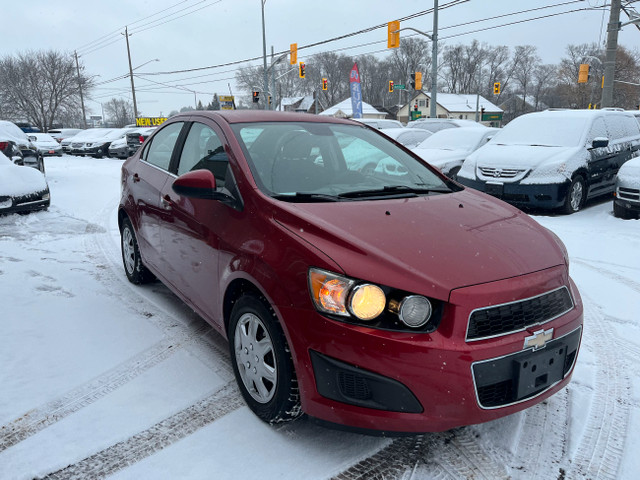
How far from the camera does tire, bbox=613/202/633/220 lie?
7506 millimetres

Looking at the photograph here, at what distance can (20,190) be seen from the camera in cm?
779

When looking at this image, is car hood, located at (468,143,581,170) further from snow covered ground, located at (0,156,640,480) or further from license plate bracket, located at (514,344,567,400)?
license plate bracket, located at (514,344,567,400)

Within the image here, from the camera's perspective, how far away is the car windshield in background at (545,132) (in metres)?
8.69

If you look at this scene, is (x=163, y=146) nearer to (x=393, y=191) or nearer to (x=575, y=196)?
(x=393, y=191)

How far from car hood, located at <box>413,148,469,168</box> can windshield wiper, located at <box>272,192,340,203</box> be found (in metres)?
7.90

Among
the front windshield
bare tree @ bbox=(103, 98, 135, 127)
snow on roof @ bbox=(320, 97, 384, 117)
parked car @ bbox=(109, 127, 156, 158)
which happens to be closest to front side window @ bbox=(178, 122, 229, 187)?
the front windshield

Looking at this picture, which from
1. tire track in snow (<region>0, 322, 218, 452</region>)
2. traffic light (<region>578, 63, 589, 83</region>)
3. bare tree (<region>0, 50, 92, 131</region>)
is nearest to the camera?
tire track in snow (<region>0, 322, 218, 452</region>)

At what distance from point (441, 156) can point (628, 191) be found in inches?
159

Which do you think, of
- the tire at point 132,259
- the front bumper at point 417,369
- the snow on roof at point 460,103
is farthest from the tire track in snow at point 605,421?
the snow on roof at point 460,103

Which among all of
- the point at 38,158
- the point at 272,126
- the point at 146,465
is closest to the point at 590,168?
the point at 272,126

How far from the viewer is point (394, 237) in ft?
Result: 7.34

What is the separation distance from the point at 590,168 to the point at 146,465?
337 inches

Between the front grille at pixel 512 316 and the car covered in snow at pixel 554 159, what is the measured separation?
6278 millimetres

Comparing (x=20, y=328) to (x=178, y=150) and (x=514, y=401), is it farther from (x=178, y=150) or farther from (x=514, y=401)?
(x=514, y=401)
